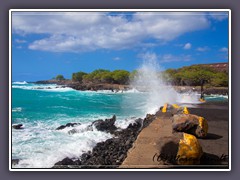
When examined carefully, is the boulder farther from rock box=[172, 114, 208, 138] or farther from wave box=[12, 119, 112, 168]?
wave box=[12, 119, 112, 168]

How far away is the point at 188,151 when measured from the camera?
439cm

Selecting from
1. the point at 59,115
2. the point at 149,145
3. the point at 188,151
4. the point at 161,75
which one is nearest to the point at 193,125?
the point at 188,151

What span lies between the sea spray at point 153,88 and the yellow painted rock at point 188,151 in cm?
74

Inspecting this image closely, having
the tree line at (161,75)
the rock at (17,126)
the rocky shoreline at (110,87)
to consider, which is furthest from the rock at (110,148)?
the rock at (17,126)

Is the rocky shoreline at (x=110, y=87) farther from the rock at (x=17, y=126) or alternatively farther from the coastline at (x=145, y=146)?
the rock at (x=17, y=126)

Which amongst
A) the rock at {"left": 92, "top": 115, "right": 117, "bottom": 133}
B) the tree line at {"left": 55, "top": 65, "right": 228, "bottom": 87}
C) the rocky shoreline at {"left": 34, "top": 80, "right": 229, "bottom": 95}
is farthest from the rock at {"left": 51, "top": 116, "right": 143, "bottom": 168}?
the tree line at {"left": 55, "top": 65, "right": 228, "bottom": 87}

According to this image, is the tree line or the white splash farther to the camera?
the white splash

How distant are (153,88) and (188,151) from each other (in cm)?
112

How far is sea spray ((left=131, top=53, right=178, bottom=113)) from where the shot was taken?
15.9 feet

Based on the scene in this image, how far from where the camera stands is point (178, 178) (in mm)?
4500

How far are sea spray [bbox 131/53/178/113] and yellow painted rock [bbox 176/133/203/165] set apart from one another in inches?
29.0
